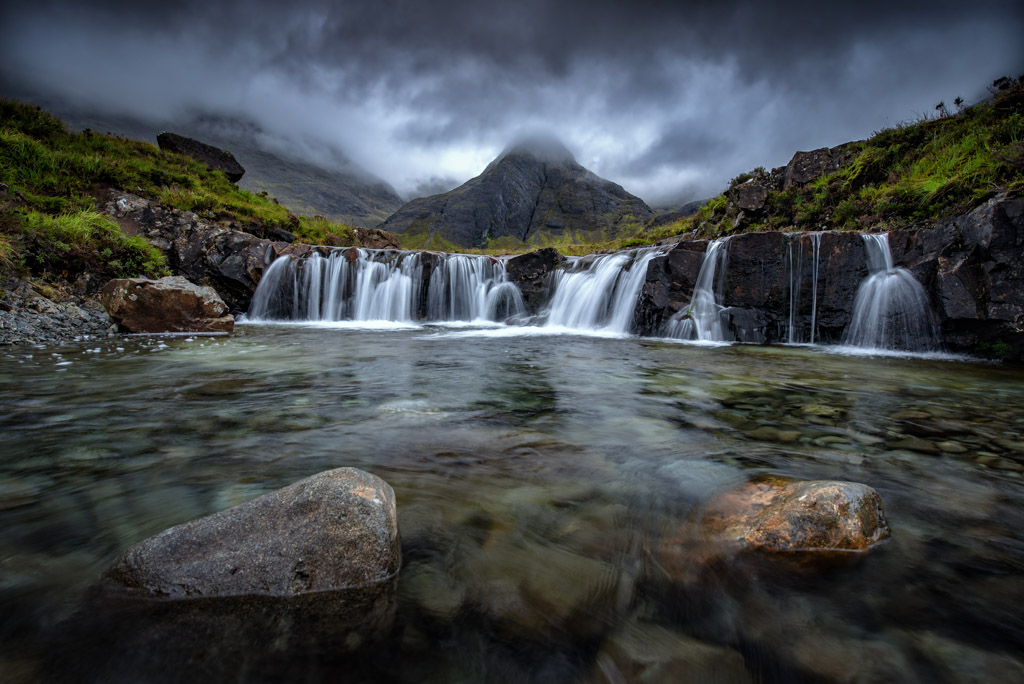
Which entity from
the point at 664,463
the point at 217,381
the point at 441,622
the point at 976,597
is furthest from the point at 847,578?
the point at 217,381

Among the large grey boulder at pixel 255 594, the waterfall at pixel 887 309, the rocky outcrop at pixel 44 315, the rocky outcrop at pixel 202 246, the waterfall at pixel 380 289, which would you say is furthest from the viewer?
the waterfall at pixel 380 289

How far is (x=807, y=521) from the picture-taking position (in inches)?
74.9

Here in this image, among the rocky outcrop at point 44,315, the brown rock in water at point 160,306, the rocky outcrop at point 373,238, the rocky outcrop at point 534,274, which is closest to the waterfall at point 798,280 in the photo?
the rocky outcrop at point 534,274

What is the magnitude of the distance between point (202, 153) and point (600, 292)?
2488 cm

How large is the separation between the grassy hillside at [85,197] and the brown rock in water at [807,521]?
14.0 m

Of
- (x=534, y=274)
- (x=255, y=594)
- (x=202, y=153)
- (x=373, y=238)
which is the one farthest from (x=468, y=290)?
(x=202, y=153)

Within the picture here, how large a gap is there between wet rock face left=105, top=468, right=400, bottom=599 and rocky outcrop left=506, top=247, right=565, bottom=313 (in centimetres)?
1477

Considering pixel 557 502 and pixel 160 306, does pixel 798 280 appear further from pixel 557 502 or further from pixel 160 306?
pixel 160 306

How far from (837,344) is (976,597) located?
10253 mm

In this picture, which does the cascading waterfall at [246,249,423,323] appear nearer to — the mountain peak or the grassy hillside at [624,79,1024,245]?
the grassy hillside at [624,79,1024,245]

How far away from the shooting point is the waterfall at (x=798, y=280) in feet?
33.3

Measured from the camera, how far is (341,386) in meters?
5.11

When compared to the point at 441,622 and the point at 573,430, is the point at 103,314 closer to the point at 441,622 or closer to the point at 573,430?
the point at 573,430

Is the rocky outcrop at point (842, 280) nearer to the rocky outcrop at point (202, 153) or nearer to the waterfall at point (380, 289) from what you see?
the waterfall at point (380, 289)
